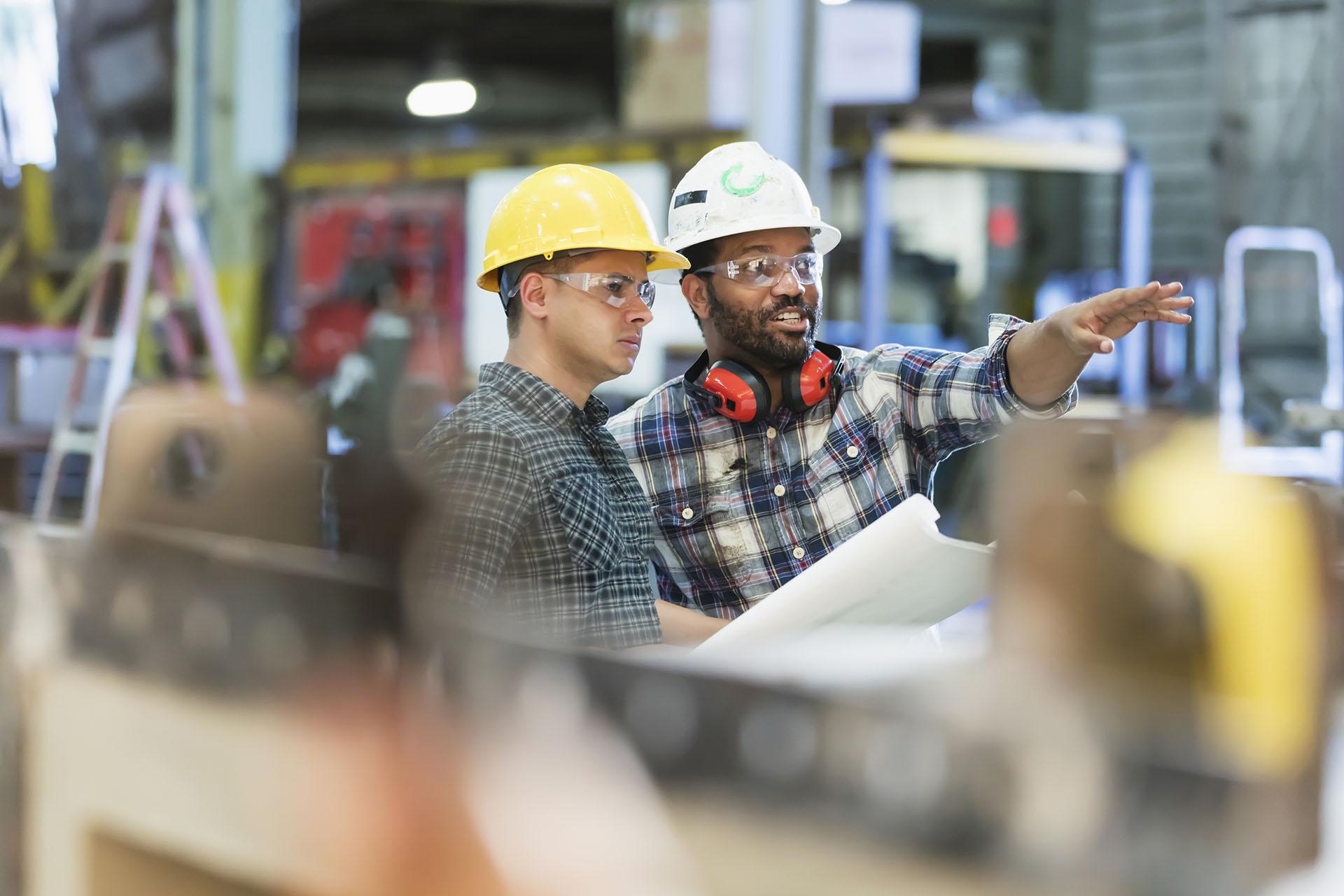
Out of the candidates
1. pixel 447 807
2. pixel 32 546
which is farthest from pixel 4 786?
pixel 447 807

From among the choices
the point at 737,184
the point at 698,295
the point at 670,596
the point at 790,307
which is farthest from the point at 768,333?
the point at 670,596

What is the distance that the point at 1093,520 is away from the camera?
0.54 metres

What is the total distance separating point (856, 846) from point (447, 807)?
0.23 metres

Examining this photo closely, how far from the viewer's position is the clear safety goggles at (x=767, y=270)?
2771 mm

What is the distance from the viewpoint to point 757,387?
2719mm

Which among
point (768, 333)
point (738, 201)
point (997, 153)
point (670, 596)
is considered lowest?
point (670, 596)

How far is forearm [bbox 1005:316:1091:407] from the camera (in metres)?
2.55

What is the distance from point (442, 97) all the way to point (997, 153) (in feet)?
37.5

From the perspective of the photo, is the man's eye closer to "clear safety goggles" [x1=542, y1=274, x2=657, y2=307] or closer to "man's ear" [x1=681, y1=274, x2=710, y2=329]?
"man's ear" [x1=681, y1=274, x2=710, y2=329]

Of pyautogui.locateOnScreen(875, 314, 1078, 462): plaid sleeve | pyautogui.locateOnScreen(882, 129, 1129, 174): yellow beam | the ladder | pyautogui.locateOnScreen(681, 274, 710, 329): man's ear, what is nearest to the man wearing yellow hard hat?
pyautogui.locateOnScreen(681, 274, 710, 329): man's ear

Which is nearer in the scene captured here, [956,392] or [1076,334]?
[1076,334]

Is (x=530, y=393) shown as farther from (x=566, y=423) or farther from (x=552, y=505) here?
(x=552, y=505)

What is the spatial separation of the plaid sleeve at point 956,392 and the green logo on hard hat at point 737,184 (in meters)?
0.41

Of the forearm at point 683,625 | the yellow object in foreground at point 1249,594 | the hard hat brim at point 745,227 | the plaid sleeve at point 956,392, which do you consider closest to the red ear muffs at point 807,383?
the plaid sleeve at point 956,392
